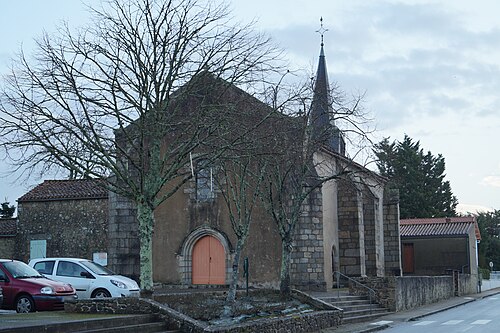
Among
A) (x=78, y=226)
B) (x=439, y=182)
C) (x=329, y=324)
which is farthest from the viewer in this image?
(x=439, y=182)

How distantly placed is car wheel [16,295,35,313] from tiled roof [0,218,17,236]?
69.7 ft

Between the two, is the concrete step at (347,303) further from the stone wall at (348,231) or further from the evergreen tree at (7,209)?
the evergreen tree at (7,209)

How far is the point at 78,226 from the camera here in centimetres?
3684

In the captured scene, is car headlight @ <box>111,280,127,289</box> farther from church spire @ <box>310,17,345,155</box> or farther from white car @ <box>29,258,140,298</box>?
church spire @ <box>310,17,345,155</box>

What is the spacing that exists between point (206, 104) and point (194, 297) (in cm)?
550

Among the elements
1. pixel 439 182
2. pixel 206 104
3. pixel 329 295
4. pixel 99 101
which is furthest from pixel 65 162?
pixel 439 182

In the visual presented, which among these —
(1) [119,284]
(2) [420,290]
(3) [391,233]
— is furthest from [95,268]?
(3) [391,233]

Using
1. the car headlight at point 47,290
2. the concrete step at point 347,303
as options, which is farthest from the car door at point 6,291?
the concrete step at point 347,303

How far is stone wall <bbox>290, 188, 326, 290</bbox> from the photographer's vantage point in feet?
91.4

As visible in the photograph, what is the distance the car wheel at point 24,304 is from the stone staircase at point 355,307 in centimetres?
1022

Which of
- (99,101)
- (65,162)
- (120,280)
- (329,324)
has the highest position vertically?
(99,101)

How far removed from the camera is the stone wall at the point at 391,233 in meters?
39.5

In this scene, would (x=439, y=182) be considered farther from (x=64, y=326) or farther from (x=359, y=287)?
(x=64, y=326)

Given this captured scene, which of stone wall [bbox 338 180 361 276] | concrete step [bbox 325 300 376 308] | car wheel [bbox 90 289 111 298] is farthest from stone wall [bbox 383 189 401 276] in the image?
car wheel [bbox 90 289 111 298]
